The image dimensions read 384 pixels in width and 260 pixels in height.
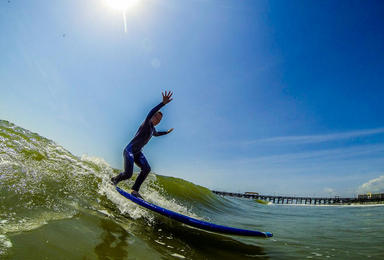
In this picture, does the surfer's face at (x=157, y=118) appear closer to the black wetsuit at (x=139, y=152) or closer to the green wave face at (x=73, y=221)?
the black wetsuit at (x=139, y=152)

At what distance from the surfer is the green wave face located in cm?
70

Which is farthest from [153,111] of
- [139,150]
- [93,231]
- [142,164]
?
[93,231]

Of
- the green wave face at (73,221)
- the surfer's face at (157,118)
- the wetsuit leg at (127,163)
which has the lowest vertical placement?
the green wave face at (73,221)

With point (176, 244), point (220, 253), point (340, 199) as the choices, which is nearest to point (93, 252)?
point (176, 244)

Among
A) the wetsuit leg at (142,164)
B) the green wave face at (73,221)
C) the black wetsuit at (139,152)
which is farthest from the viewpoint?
the wetsuit leg at (142,164)

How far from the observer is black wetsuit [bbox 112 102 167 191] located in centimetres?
670

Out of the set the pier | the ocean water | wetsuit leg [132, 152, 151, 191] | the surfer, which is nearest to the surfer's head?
the surfer

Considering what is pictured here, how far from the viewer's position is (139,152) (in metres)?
7.08

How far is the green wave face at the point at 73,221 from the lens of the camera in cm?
276

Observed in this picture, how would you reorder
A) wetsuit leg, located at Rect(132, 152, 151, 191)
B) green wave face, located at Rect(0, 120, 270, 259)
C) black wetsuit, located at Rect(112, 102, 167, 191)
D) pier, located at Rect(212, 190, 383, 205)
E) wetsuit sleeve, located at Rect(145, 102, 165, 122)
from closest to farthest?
green wave face, located at Rect(0, 120, 270, 259), wetsuit sleeve, located at Rect(145, 102, 165, 122), black wetsuit, located at Rect(112, 102, 167, 191), wetsuit leg, located at Rect(132, 152, 151, 191), pier, located at Rect(212, 190, 383, 205)

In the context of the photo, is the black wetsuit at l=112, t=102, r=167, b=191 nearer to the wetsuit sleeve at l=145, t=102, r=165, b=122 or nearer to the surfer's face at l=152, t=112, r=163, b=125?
the wetsuit sleeve at l=145, t=102, r=165, b=122

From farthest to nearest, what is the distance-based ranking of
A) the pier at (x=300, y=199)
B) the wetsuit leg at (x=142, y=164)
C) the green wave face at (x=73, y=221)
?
the pier at (x=300, y=199), the wetsuit leg at (x=142, y=164), the green wave face at (x=73, y=221)

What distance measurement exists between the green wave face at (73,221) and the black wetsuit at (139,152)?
0.69m

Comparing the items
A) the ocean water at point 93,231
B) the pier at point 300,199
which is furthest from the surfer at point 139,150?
the pier at point 300,199
